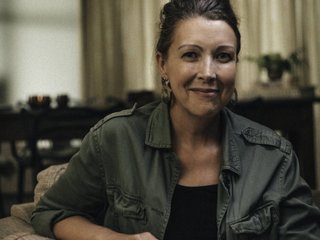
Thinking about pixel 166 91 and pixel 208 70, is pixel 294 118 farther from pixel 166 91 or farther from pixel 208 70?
pixel 208 70

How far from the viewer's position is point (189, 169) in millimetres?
1561

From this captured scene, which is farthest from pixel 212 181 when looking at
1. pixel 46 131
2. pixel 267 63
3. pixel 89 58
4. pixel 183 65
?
pixel 89 58

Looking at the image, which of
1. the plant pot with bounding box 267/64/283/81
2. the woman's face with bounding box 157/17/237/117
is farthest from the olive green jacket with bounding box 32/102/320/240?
the plant pot with bounding box 267/64/283/81

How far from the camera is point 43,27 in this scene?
17.1 feet

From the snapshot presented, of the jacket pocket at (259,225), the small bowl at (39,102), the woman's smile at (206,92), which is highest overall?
the woman's smile at (206,92)

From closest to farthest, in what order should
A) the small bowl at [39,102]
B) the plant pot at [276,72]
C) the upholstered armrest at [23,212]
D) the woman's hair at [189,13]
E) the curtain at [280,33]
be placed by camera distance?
the woman's hair at [189,13], the upholstered armrest at [23,212], the small bowl at [39,102], the plant pot at [276,72], the curtain at [280,33]

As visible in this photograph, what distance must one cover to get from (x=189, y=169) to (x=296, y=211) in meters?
0.29

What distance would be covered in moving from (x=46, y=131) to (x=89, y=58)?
6.92ft

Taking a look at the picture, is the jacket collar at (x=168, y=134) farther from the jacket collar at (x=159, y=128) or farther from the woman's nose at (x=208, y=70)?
the woman's nose at (x=208, y=70)

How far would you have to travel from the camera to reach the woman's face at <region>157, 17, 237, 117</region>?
1472 millimetres

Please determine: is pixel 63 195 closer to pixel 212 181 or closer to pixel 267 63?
pixel 212 181

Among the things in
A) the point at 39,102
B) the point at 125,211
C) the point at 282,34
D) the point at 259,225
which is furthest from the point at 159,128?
the point at 282,34

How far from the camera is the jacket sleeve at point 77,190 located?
60.4 inches

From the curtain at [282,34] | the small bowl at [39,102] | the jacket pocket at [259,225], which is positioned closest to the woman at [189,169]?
the jacket pocket at [259,225]
